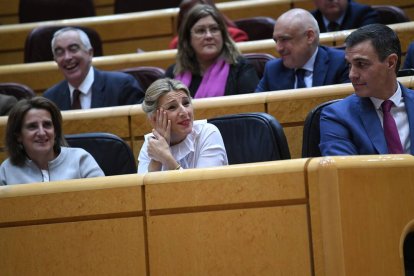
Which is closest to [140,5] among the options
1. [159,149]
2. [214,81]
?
[214,81]

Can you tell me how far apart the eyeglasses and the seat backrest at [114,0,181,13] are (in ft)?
3.59

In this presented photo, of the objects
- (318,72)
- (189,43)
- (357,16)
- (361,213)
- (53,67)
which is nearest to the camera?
(361,213)

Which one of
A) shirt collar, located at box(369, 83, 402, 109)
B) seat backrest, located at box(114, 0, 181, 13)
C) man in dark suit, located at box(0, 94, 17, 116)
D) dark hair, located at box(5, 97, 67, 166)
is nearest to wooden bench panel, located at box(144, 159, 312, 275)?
shirt collar, located at box(369, 83, 402, 109)

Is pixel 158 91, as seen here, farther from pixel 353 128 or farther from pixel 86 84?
pixel 86 84

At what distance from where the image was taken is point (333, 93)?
216 centimetres

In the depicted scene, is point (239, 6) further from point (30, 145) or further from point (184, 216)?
point (184, 216)

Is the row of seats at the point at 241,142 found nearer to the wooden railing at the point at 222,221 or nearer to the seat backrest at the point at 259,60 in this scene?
the wooden railing at the point at 222,221

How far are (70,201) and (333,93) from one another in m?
0.79

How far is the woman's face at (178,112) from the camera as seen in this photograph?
1991 millimetres

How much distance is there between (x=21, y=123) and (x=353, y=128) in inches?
32.5

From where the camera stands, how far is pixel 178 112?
78.7 inches

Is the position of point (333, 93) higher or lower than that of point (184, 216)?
higher

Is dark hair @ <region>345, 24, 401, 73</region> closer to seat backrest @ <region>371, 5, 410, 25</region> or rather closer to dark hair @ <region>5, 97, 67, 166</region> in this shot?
dark hair @ <region>5, 97, 67, 166</region>

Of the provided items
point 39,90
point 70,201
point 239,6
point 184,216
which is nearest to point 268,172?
point 184,216
